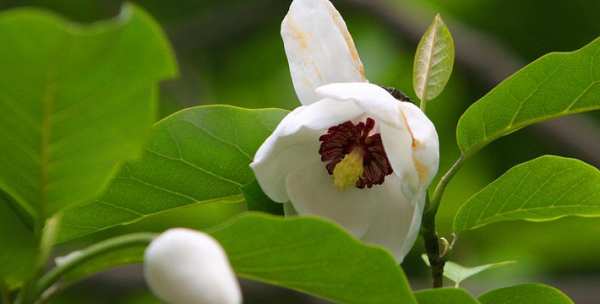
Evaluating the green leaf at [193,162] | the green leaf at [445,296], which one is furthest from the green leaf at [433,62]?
the green leaf at [445,296]

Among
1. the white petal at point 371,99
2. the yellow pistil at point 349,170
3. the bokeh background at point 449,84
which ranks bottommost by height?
the bokeh background at point 449,84

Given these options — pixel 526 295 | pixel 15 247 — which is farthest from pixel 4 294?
pixel 526 295

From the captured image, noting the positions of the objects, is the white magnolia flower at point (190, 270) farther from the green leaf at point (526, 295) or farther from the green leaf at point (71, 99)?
the green leaf at point (526, 295)

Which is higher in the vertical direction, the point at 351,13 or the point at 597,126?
the point at 351,13

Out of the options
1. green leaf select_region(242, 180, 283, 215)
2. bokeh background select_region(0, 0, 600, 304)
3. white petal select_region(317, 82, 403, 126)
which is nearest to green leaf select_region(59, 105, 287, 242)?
green leaf select_region(242, 180, 283, 215)

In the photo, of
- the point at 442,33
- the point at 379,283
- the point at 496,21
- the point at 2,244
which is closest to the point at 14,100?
the point at 2,244

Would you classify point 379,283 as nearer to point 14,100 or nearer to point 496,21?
point 14,100
